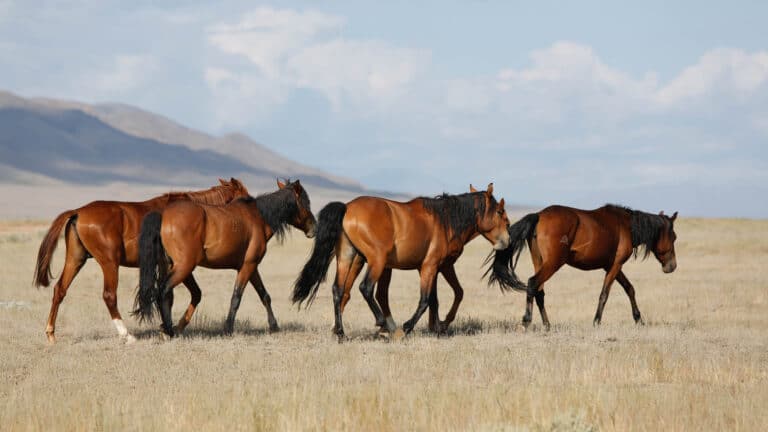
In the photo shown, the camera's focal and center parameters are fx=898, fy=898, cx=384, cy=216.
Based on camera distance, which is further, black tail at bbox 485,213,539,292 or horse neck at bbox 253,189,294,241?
black tail at bbox 485,213,539,292

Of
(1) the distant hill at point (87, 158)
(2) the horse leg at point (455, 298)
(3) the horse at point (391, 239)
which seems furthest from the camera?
(1) the distant hill at point (87, 158)

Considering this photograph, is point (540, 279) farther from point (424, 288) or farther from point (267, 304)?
point (267, 304)

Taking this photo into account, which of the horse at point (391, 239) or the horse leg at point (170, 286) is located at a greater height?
the horse at point (391, 239)

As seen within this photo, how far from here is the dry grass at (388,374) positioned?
7.09m

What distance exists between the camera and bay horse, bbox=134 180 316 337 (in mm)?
11641

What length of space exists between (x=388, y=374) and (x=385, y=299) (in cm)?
327

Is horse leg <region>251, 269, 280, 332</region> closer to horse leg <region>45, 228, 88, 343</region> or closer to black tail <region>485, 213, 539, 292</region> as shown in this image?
horse leg <region>45, 228, 88, 343</region>

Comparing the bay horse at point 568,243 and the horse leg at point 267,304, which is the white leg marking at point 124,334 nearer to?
the horse leg at point 267,304

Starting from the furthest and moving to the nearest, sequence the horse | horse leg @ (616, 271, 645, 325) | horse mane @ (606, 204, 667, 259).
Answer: horse mane @ (606, 204, 667, 259) < horse leg @ (616, 271, 645, 325) < the horse

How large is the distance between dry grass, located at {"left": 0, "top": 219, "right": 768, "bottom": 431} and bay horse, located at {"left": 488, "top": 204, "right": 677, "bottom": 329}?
0.78 m

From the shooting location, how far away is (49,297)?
64.1ft

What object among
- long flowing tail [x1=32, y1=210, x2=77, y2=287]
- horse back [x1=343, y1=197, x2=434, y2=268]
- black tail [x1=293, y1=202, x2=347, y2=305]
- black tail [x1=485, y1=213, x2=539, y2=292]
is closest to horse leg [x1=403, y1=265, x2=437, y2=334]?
horse back [x1=343, y1=197, x2=434, y2=268]

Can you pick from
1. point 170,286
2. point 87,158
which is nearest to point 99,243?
point 170,286

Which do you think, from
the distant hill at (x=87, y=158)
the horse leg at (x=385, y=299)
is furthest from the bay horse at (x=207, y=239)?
the distant hill at (x=87, y=158)
